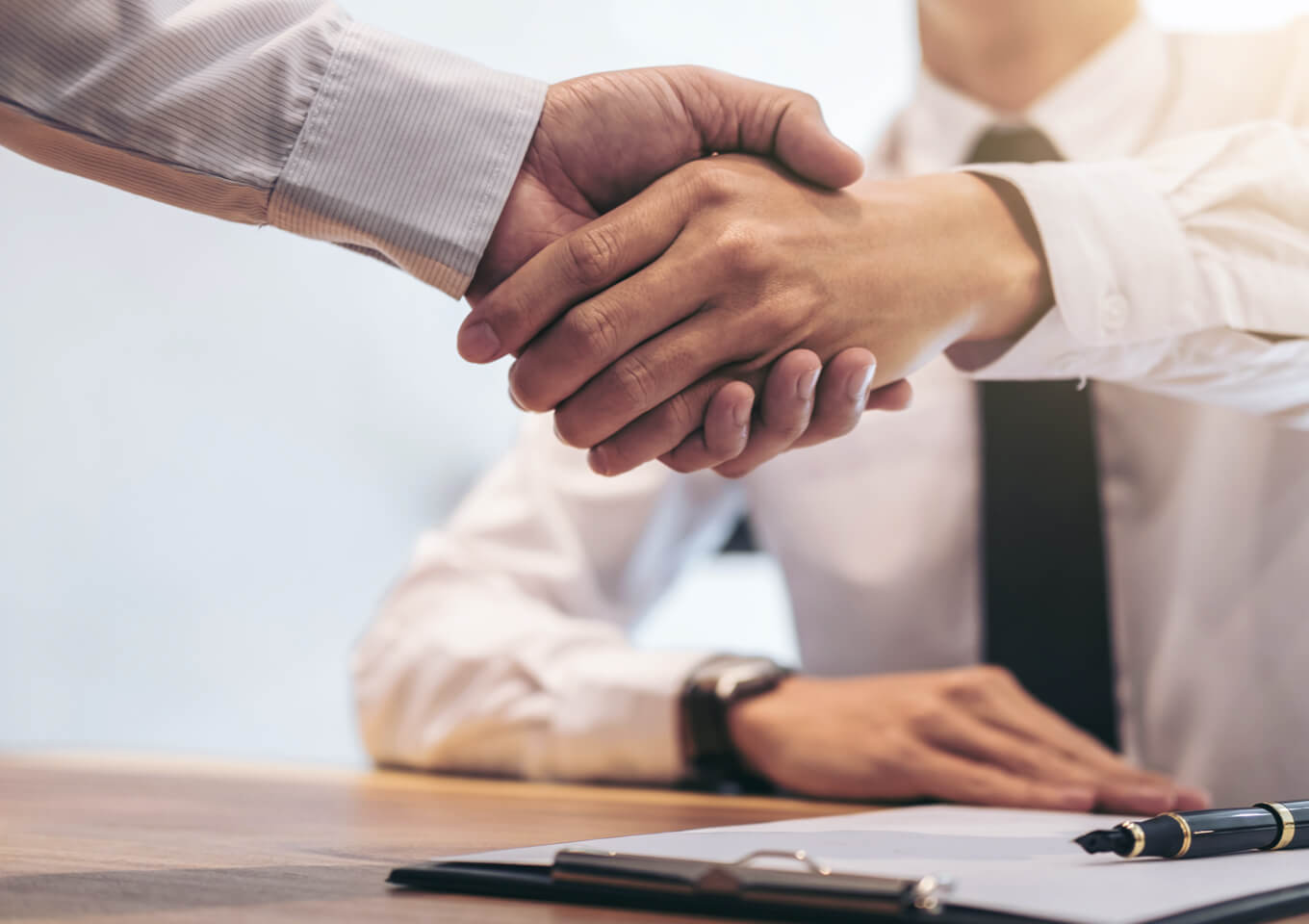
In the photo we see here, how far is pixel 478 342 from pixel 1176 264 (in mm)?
440

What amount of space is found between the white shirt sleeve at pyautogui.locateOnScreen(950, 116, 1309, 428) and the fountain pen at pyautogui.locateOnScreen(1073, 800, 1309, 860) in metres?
0.33

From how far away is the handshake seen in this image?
59 centimetres

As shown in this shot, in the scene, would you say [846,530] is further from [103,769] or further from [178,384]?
[178,384]

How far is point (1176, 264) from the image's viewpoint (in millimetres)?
674

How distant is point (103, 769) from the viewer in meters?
0.89

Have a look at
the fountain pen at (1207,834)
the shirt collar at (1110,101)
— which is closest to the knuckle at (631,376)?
the fountain pen at (1207,834)

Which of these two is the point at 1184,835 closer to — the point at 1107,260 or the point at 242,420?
the point at 1107,260

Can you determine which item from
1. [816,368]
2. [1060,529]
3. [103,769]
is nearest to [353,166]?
[816,368]

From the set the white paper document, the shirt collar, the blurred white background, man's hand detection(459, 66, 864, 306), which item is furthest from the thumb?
the blurred white background

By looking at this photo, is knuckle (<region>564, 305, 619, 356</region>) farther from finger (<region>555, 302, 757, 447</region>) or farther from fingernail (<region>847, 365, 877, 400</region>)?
fingernail (<region>847, 365, 877, 400</region>)

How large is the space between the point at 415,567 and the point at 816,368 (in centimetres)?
68

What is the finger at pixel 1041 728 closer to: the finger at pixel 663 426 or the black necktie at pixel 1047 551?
the black necktie at pixel 1047 551

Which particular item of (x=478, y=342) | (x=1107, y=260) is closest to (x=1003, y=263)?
(x=1107, y=260)

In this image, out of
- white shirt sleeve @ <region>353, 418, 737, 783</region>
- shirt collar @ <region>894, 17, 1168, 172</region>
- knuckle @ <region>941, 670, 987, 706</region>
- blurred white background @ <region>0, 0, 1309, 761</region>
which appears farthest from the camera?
blurred white background @ <region>0, 0, 1309, 761</region>
